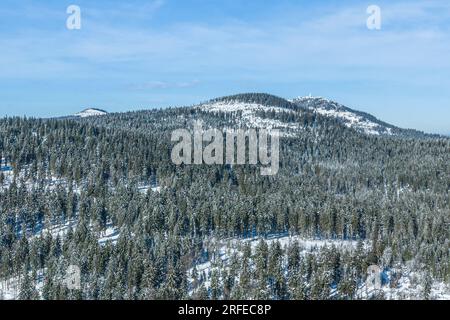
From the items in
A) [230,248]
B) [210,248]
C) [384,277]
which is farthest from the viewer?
[230,248]

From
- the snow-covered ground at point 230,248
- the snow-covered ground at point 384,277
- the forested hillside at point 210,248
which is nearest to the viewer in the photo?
the forested hillside at point 210,248

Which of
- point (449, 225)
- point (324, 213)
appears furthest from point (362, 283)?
point (449, 225)

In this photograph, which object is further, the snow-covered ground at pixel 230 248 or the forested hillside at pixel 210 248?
the snow-covered ground at pixel 230 248

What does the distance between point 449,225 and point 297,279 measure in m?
87.5

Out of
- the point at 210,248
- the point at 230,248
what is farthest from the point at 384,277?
the point at 210,248

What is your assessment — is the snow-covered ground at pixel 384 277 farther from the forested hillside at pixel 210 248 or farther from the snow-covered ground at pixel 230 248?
the forested hillside at pixel 210 248

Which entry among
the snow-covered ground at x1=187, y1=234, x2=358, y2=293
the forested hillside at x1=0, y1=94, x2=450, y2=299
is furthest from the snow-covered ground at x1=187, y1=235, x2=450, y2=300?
the forested hillside at x1=0, y1=94, x2=450, y2=299

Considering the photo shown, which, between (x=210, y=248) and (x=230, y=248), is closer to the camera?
(x=210, y=248)

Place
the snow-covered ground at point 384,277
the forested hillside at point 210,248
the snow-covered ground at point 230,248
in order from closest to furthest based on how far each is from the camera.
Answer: the forested hillside at point 210,248 → the snow-covered ground at point 384,277 → the snow-covered ground at point 230,248

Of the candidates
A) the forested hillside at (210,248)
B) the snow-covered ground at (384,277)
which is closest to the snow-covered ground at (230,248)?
the snow-covered ground at (384,277)

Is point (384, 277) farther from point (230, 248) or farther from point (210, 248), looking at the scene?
point (210, 248)
